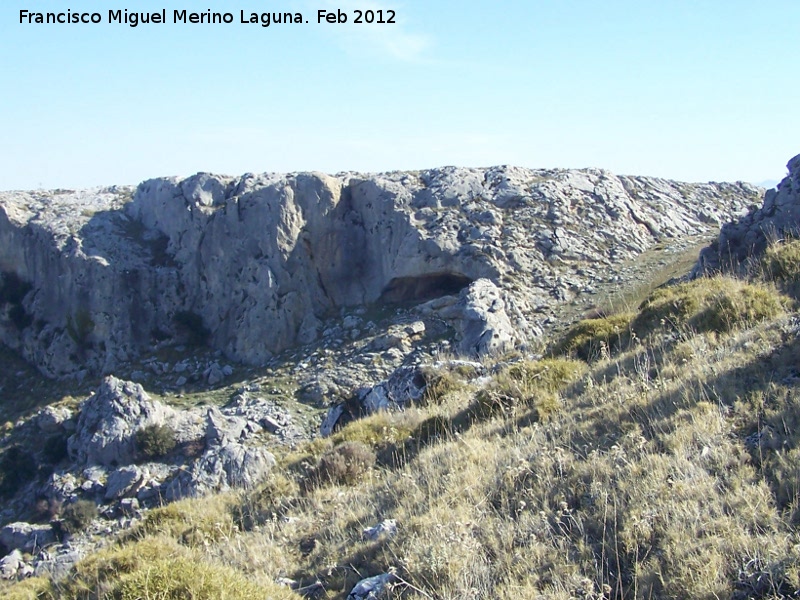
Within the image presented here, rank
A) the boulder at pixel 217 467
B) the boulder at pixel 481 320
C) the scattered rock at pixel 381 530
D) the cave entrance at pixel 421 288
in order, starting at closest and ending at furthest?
the scattered rock at pixel 381 530 < the boulder at pixel 217 467 < the boulder at pixel 481 320 < the cave entrance at pixel 421 288

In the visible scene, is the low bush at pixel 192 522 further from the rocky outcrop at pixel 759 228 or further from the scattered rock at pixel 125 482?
the rocky outcrop at pixel 759 228

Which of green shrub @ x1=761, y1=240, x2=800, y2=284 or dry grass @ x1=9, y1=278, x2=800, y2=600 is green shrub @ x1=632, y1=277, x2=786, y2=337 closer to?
dry grass @ x1=9, y1=278, x2=800, y2=600

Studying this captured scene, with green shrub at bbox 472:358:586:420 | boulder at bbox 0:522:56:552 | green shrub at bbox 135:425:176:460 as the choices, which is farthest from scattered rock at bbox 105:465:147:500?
green shrub at bbox 472:358:586:420

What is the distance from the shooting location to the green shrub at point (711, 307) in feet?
27.9

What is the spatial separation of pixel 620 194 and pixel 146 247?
24.0 metres

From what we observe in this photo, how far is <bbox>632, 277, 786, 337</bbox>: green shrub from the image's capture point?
8.49 metres

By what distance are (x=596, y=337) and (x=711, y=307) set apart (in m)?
2.28

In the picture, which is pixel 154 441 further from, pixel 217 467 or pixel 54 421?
pixel 54 421

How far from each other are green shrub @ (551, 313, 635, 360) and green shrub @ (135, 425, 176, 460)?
1415 cm

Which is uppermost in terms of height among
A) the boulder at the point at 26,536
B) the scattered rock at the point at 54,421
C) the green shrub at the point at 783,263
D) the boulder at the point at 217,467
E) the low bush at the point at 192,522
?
the green shrub at the point at 783,263

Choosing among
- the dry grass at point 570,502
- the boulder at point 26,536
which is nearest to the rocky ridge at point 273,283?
the boulder at point 26,536

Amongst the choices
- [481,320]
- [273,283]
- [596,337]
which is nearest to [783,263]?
[596,337]

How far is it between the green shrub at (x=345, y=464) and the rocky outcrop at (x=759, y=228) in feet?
31.4

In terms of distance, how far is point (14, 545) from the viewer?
58.7 feet
